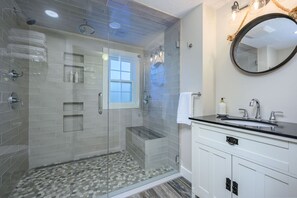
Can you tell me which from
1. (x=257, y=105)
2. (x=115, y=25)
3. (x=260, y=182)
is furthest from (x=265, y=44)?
(x=115, y=25)

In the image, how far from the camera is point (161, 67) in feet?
8.48

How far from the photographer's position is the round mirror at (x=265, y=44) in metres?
1.23

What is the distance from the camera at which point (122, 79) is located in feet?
9.37

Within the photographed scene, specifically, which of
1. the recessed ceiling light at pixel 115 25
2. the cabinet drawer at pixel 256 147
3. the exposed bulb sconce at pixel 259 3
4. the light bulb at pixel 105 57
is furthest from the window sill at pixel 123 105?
the exposed bulb sconce at pixel 259 3

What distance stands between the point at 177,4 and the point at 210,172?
1.93 metres

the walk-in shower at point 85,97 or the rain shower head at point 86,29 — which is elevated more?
the rain shower head at point 86,29

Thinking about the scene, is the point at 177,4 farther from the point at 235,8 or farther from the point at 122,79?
the point at 122,79

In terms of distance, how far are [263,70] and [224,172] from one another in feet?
3.42

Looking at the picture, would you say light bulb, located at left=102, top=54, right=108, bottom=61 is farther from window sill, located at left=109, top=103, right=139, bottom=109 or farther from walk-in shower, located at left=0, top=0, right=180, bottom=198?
window sill, located at left=109, top=103, right=139, bottom=109

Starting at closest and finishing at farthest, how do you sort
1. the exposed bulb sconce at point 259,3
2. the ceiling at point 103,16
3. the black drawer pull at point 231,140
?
the black drawer pull at point 231,140 < the exposed bulb sconce at point 259,3 < the ceiling at point 103,16

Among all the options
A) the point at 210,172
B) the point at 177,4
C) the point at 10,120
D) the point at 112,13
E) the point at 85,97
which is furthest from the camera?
the point at 85,97

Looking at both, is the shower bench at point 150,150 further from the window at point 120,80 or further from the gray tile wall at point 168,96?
the window at point 120,80

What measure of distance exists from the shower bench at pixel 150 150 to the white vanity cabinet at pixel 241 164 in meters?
0.85

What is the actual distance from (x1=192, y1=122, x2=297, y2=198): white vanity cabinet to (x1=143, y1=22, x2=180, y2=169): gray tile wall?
0.78 metres
